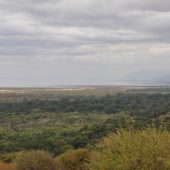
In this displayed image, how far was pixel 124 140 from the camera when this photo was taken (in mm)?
30453

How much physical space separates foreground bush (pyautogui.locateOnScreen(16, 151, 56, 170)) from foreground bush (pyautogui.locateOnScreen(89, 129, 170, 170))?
1668cm

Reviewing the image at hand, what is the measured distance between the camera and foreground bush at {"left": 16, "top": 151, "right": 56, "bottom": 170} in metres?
46.9

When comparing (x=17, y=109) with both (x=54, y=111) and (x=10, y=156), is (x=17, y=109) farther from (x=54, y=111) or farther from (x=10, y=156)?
(x=10, y=156)

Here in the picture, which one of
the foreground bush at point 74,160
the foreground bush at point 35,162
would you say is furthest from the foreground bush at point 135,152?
the foreground bush at point 74,160

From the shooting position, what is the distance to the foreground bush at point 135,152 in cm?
2831

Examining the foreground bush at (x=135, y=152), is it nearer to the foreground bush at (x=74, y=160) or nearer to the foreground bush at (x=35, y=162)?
the foreground bush at (x=35, y=162)

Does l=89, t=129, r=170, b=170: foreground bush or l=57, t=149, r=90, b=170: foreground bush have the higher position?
l=89, t=129, r=170, b=170: foreground bush

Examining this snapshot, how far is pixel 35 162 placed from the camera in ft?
155

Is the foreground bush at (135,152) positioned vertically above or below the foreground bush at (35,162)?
above

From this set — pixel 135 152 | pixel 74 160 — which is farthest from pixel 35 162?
pixel 135 152

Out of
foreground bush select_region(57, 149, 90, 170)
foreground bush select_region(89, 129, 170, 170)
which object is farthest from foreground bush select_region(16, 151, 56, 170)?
foreground bush select_region(89, 129, 170, 170)

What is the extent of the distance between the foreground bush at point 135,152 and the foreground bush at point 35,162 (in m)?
16.7

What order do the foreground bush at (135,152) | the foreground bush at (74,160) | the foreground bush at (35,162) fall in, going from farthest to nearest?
the foreground bush at (74,160) < the foreground bush at (35,162) < the foreground bush at (135,152)

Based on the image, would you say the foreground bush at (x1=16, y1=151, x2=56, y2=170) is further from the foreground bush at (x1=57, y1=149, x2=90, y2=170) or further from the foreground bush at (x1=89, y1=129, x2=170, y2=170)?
the foreground bush at (x1=89, y1=129, x2=170, y2=170)
